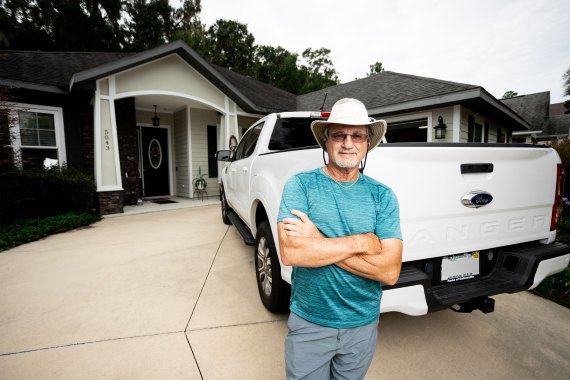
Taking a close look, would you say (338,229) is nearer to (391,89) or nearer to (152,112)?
(391,89)

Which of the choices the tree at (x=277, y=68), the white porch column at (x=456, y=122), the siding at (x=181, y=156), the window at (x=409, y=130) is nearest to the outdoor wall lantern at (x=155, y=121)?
the siding at (x=181, y=156)

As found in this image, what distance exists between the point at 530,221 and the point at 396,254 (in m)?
1.48

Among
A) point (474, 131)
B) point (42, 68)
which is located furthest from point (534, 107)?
point (42, 68)

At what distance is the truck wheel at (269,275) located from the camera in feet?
7.59

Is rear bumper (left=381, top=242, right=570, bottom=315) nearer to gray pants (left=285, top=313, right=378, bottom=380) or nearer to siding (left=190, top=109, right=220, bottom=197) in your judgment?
gray pants (left=285, top=313, right=378, bottom=380)

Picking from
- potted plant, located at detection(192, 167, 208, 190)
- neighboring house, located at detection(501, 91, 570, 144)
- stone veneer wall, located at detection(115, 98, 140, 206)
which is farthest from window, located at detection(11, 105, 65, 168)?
neighboring house, located at detection(501, 91, 570, 144)

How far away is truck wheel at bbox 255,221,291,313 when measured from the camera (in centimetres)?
231

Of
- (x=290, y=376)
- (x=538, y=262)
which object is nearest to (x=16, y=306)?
(x=290, y=376)

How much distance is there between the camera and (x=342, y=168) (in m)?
1.36

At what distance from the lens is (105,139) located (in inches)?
285

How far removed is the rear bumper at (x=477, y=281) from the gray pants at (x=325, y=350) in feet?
1.39

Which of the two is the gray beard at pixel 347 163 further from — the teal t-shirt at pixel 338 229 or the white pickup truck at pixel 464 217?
the white pickup truck at pixel 464 217

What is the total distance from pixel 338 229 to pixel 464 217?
40.5 inches

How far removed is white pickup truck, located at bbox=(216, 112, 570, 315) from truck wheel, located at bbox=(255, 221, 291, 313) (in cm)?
2
